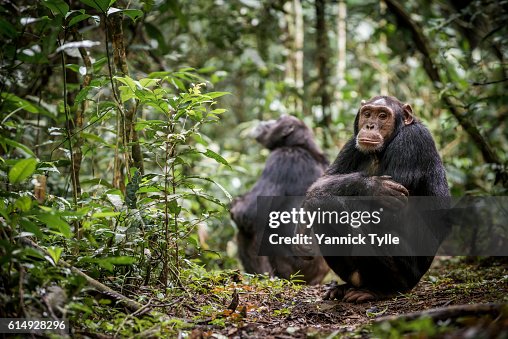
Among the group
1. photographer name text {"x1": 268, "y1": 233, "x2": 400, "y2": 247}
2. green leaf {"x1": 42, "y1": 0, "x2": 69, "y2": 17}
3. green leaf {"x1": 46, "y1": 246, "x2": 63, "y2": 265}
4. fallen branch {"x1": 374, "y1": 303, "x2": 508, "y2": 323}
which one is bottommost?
fallen branch {"x1": 374, "y1": 303, "x2": 508, "y2": 323}

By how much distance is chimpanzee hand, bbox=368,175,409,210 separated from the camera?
4328 millimetres

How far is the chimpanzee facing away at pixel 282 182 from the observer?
7.49m

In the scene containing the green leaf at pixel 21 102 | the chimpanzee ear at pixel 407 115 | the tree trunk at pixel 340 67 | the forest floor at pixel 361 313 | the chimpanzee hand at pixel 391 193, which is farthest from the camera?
the tree trunk at pixel 340 67

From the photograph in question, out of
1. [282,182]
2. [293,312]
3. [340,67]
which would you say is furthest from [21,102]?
[340,67]

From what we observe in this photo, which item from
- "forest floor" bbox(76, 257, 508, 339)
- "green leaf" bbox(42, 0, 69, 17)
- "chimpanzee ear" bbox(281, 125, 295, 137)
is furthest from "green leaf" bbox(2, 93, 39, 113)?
"chimpanzee ear" bbox(281, 125, 295, 137)

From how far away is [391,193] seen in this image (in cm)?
434

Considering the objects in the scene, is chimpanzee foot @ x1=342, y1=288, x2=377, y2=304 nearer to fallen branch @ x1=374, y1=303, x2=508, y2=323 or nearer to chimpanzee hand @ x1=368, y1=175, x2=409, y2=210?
chimpanzee hand @ x1=368, y1=175, x2=409, y2=210

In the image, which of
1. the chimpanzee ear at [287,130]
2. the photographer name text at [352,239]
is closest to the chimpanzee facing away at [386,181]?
the photographer name text at [352,239]

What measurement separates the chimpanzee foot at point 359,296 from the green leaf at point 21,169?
9.46ft

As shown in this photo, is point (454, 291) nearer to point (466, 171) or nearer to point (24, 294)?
point (24, 294)

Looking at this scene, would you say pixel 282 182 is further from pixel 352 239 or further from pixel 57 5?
pixel 57 5

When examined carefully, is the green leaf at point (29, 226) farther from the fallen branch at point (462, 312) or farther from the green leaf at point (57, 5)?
the fallen branch at point (462, 312)

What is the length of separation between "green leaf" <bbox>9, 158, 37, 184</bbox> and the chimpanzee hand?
271cm

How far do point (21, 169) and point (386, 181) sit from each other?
2845 mm
